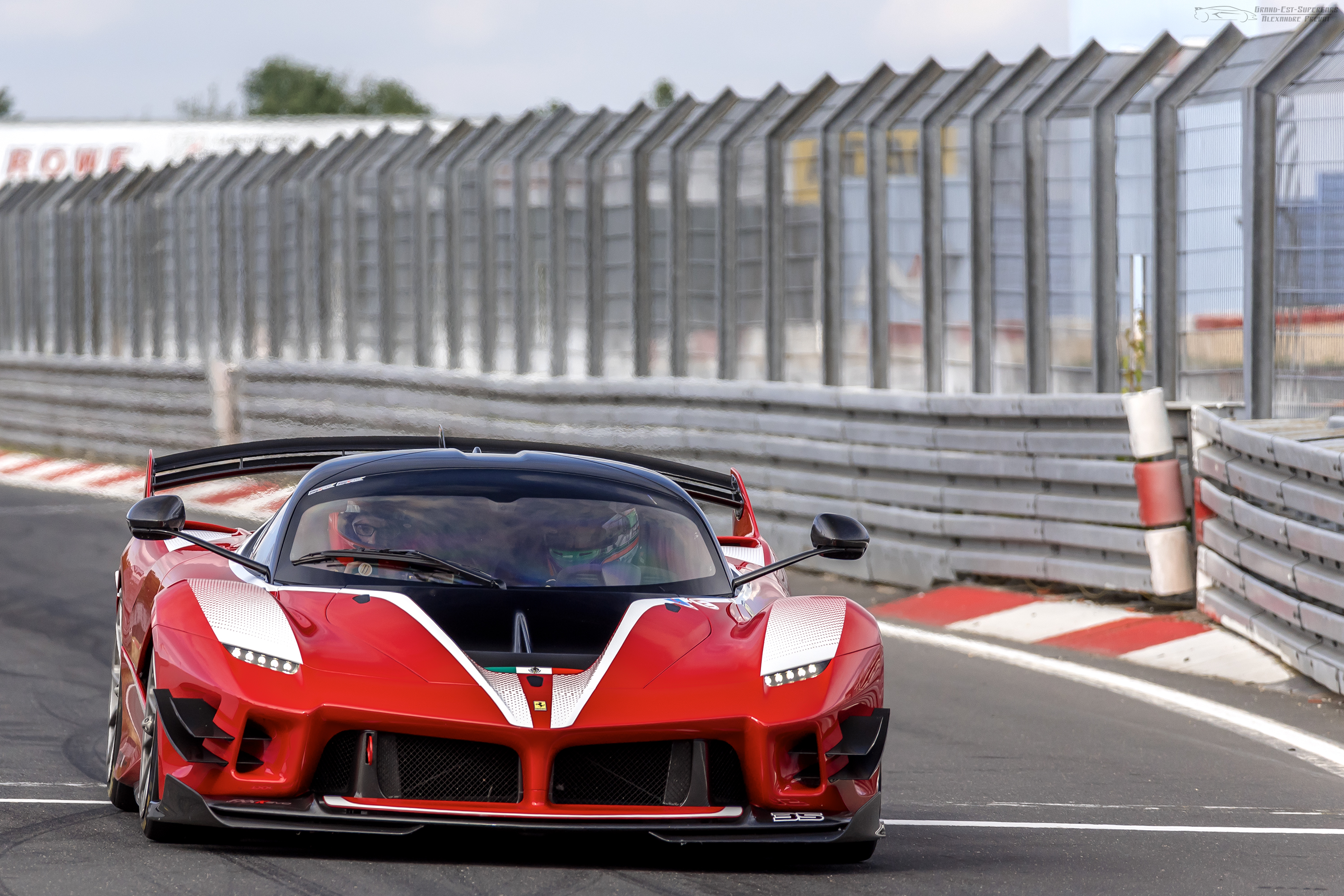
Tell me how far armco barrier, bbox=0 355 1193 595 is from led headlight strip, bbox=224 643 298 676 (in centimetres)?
721

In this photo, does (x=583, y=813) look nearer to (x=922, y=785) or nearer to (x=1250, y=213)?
(x=922, y=785)

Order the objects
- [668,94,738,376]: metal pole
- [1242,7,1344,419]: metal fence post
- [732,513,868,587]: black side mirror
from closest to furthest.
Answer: [732,513,868,587]: black side mirror, [1242,7,1344,419]: metal fence post, [668,94,738,376]: metal pole

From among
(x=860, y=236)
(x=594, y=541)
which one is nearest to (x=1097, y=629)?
(x=860, y=236)

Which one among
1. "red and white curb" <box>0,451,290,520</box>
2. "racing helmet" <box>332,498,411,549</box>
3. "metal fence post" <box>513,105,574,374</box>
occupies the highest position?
"metal fence post" <box>513,105,574,374</box>

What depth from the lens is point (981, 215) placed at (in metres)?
13.5

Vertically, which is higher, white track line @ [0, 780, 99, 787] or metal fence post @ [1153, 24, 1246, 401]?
metal fence post @ [1153, 24, 1246, 401]

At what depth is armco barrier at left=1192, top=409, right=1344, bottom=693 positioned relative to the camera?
9.33m

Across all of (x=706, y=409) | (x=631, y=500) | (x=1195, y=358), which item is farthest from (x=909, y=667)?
(x=706, y=409)

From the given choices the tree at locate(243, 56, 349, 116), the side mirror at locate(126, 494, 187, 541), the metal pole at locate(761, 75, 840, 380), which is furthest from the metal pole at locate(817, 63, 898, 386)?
the tree at locate(243, 56, 349, 116)

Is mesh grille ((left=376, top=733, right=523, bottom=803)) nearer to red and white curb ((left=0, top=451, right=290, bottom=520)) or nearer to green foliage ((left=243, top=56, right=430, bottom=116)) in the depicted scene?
red and white curb ((left=0, top=451, right=290, bottom=520))

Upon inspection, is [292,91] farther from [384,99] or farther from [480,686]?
[480,686]

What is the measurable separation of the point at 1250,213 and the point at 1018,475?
210 cm

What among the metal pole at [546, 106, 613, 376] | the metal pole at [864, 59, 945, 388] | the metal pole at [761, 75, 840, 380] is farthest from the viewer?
the metal pole at [546, 106, 613, 376]

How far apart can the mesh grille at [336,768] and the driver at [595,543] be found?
107cm
